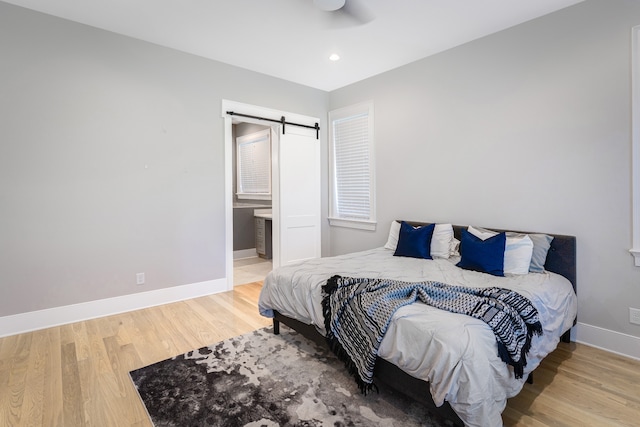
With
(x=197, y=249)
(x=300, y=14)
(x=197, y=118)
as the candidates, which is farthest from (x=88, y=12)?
(x=197, y=249)

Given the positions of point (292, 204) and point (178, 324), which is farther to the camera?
point (292, 204)

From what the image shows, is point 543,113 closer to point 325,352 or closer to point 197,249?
point 325,352

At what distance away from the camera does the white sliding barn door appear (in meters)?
4.64

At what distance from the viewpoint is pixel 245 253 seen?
621 centimetres

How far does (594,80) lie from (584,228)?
1216mm

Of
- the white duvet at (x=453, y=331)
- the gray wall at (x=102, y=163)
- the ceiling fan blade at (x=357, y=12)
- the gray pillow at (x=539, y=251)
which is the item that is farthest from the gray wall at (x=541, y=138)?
the gray wall at (x=102, y=163)

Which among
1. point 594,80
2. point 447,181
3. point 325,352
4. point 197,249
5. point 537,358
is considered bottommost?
point 325,352

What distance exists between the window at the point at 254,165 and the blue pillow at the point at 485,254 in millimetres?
4063

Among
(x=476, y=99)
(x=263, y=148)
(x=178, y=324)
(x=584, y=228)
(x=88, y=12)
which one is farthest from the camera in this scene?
(x=263, y=148)

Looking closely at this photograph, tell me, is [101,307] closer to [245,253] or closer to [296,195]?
[296,195]

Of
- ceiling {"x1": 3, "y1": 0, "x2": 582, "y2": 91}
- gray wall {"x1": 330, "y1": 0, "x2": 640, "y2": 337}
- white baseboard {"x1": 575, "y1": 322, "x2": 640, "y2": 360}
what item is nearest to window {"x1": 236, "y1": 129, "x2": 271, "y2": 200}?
ceiling {"x1": 3, "y1": 0, "x2": 582, "y2": 91}

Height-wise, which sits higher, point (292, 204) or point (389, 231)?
point (292, 204)

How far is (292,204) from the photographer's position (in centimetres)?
475

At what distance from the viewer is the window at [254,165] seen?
6180 millimetres
